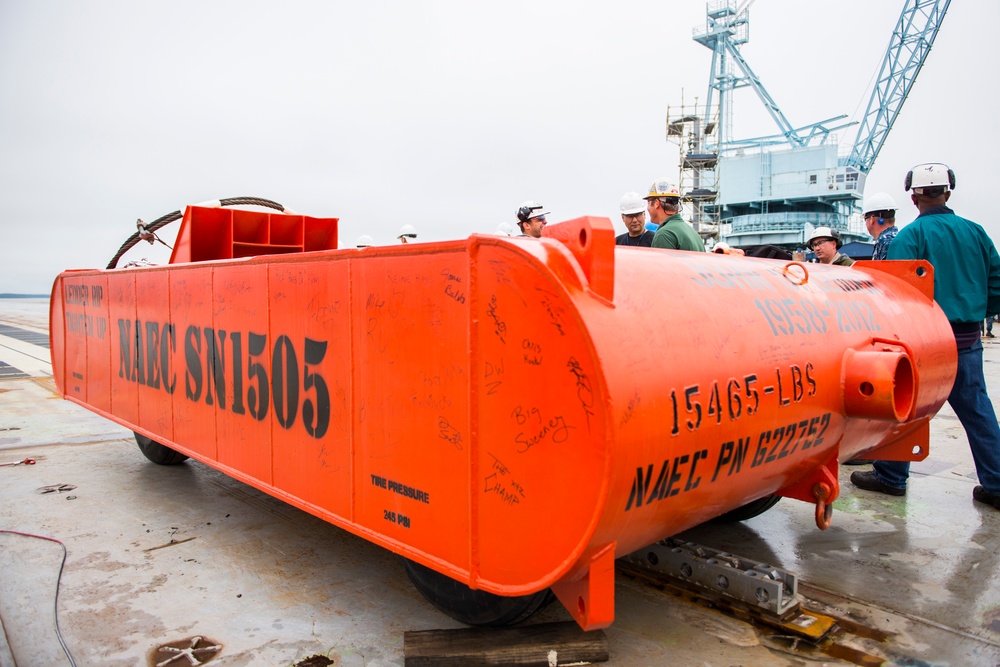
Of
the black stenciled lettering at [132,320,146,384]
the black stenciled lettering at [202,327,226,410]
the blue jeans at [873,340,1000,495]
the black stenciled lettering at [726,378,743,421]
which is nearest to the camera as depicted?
the black stenciled lettering at [726,378,743,421]

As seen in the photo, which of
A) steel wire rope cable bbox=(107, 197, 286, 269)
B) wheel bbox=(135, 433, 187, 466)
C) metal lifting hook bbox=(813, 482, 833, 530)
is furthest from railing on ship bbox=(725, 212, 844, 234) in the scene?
metal lifting hook bbox=(813, 482, 833, 530)

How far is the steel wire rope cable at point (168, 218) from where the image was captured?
5.27 metres

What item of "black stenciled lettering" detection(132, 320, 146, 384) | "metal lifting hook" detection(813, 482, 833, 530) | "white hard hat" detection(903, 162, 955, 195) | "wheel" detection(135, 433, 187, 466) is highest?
"white hard hat" detection(903, 162, 955, 195)

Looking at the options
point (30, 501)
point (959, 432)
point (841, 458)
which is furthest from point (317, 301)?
point (959, 432)

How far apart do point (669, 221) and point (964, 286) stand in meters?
1.91

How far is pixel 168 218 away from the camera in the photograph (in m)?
5.44

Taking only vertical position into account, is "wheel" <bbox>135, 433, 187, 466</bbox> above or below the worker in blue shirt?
below

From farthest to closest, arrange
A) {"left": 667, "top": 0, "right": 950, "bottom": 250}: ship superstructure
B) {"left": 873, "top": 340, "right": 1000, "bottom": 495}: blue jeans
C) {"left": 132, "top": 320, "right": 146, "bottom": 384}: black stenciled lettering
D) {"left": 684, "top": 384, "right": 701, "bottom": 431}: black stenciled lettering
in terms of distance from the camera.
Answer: {"left": 667, "top": 0, "right": 950, "bottom": 250}: ship superstructure < {"left": 132, "top": 320, "right": 146, "bottom": 384}: black stenciled lettering < {"left": 873, "top": 340, "right": 1000, "bottom": 495}: blue jeans < {"left": 684, "top": 384, "right": 701, "bottom": 431}: black stenciled lettering

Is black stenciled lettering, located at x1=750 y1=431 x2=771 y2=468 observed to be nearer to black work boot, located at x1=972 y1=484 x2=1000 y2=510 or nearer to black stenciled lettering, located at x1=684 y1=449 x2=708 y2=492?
black stenciled lettering, located at x1=684 y1=449 x2=708 y2=492

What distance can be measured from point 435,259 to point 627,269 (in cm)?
70

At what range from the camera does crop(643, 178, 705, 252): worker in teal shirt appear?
4.31 m

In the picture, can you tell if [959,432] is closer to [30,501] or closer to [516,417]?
[516,417]

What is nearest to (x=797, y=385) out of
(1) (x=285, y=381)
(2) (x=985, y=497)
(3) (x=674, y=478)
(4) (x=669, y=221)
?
(3) (x=674, y=478)

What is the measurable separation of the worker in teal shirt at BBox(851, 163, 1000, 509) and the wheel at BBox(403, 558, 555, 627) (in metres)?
3.22
